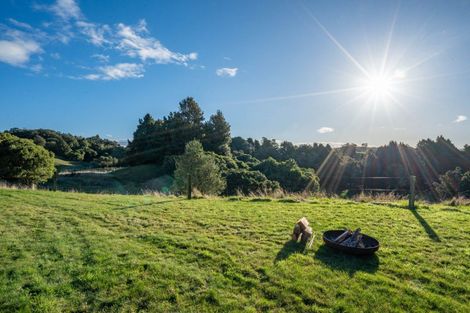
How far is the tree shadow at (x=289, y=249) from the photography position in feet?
21.9

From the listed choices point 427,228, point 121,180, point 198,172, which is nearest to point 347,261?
point 427,228

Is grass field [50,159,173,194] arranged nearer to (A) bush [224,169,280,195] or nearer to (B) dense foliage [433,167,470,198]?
(A) bush [224,169,280,195]

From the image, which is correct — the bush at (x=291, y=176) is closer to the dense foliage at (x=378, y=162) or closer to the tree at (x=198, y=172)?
the dense foliage at (x=378, y=162)

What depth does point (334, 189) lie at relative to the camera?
6131 centimetres

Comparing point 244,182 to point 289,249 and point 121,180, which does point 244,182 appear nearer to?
point 121,180

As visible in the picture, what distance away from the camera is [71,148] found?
75.2m

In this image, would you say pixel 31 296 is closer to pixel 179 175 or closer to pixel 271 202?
pixel 271 202

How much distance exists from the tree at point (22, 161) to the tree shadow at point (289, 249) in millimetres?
36274

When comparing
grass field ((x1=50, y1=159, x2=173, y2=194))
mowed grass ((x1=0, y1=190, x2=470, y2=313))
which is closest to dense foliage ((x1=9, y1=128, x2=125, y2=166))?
grass field ((x1=50, y1=159, x2=173, y2=194))

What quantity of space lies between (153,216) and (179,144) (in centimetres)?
5889

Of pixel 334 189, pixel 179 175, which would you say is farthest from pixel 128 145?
pixel 334 189

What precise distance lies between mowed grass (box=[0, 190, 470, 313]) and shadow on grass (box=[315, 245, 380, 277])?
2cm

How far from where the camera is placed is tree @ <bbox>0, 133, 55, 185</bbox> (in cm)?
3238

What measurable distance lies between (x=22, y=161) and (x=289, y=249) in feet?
123
